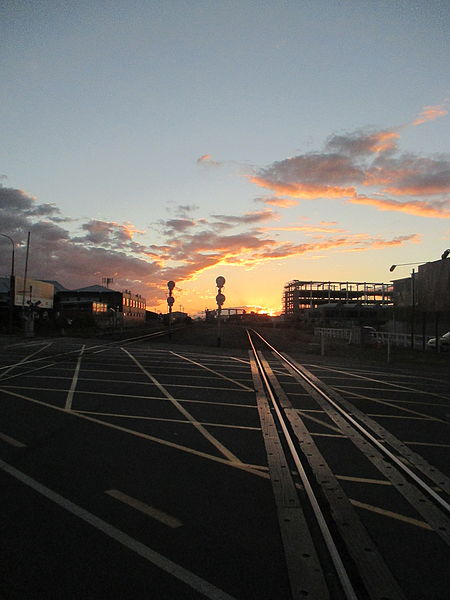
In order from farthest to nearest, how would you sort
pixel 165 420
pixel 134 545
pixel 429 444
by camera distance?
pixel 165 420 → pixel 429 444 → pixel 134 545

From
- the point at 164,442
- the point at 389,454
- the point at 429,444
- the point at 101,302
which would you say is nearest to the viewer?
the point at 389,454

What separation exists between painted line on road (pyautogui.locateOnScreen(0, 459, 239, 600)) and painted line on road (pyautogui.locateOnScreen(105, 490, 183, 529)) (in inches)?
15.2

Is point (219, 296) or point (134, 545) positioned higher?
point (219, 296)

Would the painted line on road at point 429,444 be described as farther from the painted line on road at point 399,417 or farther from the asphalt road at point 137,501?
the painted line on road at point 399,417

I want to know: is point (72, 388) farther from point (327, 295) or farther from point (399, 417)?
point (327, 295)

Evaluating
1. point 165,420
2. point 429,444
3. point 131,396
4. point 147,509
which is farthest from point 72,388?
point 429,444

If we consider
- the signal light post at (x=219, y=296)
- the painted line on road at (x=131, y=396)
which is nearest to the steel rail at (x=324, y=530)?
the painted line on road at (x=131, y=396)

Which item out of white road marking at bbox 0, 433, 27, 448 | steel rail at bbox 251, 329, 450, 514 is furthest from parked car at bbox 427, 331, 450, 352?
white road marking at bbox 0, 433, 27, 448

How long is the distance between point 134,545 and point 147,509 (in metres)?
0.72

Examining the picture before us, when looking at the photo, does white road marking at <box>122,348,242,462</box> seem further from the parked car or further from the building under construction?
the building under construction

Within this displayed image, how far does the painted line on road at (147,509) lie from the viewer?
4289mm

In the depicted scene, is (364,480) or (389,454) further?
(389,454)

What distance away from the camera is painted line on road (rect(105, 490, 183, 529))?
429 centimetres

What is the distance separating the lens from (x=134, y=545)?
3.85 meters
